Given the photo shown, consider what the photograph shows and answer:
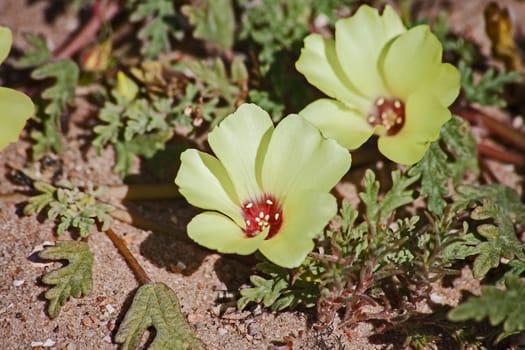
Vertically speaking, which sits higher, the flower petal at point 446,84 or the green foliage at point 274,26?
the flower petal at point 446,84

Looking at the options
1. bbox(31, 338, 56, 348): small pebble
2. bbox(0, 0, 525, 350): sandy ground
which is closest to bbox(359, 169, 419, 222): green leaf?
bbox(0, 0, 525, 350): sandy ground

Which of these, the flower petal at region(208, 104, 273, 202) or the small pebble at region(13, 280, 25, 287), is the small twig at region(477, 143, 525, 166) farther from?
the small pebble at region(13, 280, 25, 287)

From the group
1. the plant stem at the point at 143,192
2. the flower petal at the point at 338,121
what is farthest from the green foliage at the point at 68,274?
the flower petal at the point at 338,121

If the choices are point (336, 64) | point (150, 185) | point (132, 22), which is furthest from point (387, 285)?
point (132, 22)

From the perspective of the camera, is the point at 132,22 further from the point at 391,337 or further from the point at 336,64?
the point at 391,337

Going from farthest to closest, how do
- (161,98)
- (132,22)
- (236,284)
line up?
(132,22)
(161,98)
(236,284)

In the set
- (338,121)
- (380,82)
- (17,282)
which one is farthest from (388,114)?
(17,282)

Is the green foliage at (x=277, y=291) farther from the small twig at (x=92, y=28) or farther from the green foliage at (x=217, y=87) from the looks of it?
the small twig at (x=92, y=28)

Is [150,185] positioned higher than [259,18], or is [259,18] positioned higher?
[259,18]
